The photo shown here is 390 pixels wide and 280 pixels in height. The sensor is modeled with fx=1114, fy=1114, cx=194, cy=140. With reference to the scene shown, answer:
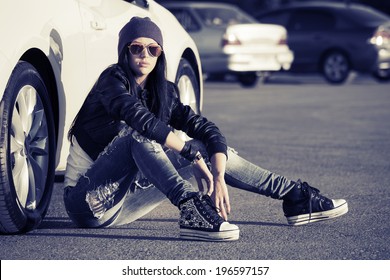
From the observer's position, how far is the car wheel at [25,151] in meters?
5.21

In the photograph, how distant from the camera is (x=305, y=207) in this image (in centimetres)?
567

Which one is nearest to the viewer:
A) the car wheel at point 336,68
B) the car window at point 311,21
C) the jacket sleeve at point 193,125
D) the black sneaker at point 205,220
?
the black sneaker at point 205,220

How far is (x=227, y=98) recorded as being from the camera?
15.6 metres

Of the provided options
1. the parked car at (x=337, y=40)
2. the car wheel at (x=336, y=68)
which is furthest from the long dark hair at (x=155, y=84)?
the car wheel at (x=336, y=68)

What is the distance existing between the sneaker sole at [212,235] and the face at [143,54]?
807 millimetres

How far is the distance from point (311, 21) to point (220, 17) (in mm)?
2242

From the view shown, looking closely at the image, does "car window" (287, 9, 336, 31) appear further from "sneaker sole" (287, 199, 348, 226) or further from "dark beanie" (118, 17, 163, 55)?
"dark beanie" (118, 17, 163, 55)

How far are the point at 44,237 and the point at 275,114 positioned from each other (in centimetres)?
767

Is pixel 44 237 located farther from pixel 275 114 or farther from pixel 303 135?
pixel 275 114

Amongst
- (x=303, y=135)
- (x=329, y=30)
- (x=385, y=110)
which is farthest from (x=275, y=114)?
(x=329, y=30)

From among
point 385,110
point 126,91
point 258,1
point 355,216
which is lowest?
point 258,1

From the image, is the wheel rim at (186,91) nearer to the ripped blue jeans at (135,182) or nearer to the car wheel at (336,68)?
the ripped blue jeans at (135,182)

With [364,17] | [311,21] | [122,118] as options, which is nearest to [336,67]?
[364,17]

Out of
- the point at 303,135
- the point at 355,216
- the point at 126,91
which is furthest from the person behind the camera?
the point at 303,135
